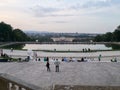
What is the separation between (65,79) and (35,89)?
1855cm

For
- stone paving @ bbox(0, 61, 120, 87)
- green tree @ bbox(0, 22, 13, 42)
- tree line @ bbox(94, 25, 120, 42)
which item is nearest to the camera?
stone paving @ bbox(0, 61, 120, 87)

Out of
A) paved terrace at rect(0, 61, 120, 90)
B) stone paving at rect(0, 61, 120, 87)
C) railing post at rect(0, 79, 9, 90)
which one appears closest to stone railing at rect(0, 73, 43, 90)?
railing post at rect(0, 79, 9, 90)

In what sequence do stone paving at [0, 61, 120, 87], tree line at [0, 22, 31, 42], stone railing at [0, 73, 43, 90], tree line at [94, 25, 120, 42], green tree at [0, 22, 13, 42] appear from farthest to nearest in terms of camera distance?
tree line at [94, 25, 120, 42] < tree line at [0, 22, 31, 42] < green tree at [0, 22, 13, 42] < stone paving at [0, 61, 120, 87] < stone railing at [0, 73, 43, 90]

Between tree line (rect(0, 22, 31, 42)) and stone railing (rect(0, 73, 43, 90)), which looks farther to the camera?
tree line (rect(0, 22, 31, 42))

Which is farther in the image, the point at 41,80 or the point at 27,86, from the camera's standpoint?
the point at 41,80

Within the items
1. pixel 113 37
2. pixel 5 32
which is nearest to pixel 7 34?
pixel 5 32

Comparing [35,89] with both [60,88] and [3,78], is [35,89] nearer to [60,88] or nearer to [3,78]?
[3,78]

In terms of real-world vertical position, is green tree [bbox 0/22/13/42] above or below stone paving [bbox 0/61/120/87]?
above

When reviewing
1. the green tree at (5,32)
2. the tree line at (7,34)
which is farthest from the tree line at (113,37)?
the green tree at (5,32)

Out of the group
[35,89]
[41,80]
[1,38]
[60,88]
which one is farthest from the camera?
[1,38]

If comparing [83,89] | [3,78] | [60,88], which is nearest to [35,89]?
[3,78]

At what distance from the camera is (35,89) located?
211 inches

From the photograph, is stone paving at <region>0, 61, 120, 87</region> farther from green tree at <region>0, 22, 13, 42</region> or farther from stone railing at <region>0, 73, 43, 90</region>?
green tree at <region>0, 22, 13, 42</region>

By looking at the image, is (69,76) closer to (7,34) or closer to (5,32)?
(5,32)
